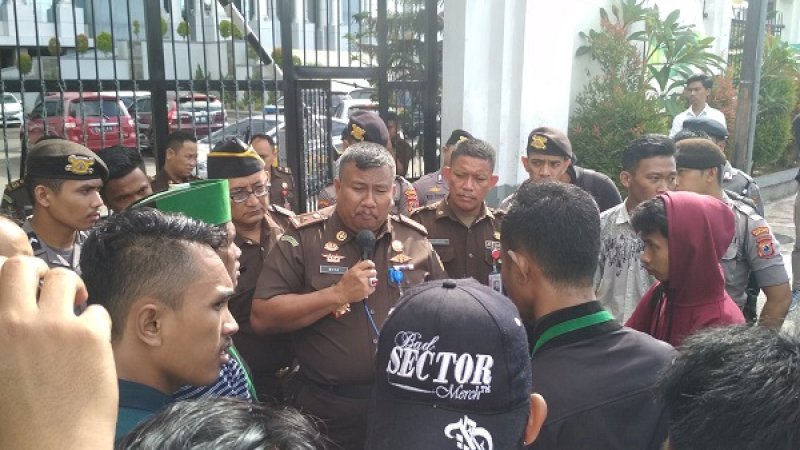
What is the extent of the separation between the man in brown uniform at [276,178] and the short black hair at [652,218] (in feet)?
11.1

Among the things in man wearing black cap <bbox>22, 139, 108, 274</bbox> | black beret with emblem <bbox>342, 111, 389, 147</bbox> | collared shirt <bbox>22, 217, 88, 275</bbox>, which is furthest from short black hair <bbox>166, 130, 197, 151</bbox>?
collared shirt <bbox>22, 217, 88, 275</bbox>

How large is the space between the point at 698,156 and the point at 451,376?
9.27 feet

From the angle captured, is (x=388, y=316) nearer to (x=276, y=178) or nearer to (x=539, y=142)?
(x=539, y=142)

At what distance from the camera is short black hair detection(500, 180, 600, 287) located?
1879 millimetres

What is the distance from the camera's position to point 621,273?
10.5 feet

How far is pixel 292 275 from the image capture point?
2807 millimetres

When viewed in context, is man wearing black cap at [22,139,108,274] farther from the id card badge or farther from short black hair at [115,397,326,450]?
short black hair at [115,397,326,450]

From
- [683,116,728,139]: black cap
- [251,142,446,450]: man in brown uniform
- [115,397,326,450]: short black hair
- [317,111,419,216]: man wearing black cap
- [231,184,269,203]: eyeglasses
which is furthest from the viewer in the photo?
[683,116,728,139]: black cap

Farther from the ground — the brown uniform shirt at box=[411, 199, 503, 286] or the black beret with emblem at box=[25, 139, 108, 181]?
the black beret with emblem at box=[25, 139, 108, 181]

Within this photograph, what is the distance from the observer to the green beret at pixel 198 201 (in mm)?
2244

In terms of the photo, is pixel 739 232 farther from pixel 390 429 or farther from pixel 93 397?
pixel 93 397

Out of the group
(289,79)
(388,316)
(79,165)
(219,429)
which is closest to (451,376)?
(388,316)

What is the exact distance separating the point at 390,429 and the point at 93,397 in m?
0.56

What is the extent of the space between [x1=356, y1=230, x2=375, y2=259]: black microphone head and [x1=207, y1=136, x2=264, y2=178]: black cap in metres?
0.83
